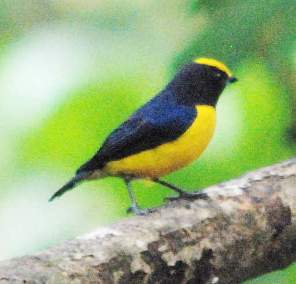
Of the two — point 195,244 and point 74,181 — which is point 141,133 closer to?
point 74,181

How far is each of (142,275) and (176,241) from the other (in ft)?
0.73

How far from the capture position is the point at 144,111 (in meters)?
3.39

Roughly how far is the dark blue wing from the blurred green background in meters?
0.06

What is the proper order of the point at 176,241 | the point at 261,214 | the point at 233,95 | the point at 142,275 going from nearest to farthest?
1. the point at 142,275
2. the point at 176,241
3. the point at 261,214
4. the point at 233,95

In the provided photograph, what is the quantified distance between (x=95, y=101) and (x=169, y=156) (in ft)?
1.03

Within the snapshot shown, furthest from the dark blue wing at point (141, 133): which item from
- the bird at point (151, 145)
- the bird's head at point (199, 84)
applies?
the bird's head at point (199, 84)

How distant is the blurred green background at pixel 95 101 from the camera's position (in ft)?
10.4

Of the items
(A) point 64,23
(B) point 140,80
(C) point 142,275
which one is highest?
(A) point 64,23

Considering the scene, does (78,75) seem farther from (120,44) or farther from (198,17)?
(198,17)

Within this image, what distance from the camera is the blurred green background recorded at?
3164 mm

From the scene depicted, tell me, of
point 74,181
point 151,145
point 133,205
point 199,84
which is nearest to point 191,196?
point 133,205

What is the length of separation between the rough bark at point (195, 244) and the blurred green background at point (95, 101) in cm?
11

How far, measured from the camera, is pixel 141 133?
338 cm

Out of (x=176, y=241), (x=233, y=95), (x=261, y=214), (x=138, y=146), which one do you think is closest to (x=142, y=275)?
(x=176, y=241)
